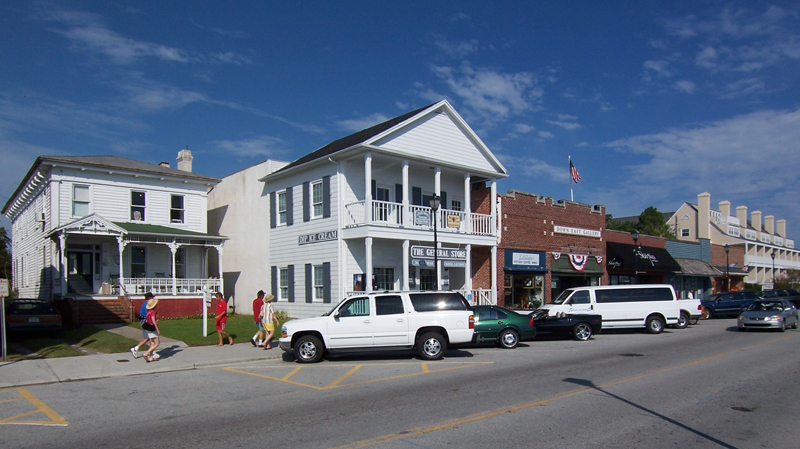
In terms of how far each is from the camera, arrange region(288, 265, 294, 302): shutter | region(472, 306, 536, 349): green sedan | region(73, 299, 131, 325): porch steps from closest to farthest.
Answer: region(472, 306, 536, 349): green sedan, region(73, 299, 131, 325): porch steps, region(288, 265, 294, 302): shutter

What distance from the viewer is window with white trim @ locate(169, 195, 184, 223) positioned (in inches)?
1167

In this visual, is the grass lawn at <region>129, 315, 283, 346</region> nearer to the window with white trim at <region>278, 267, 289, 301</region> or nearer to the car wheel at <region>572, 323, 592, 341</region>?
the window with white trim at <region>278, 267, 289, 301</region>

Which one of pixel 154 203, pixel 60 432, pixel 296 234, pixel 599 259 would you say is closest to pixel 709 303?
pixel 599 259

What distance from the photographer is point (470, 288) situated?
26.9 metres

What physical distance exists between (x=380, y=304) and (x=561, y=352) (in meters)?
5.86

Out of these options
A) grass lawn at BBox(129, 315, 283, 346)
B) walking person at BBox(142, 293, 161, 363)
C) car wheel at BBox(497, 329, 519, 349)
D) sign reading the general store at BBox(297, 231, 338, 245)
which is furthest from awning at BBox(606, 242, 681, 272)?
walking person at BBox(142, 293, 161, 363)

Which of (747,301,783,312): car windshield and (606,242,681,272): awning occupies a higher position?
(606,242,681,272): awning

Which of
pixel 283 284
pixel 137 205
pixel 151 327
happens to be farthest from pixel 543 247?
pixel 151 327

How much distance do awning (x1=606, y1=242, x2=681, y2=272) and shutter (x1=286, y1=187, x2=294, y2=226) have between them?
2103 cm

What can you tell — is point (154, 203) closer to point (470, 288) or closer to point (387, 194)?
point (387, 194)

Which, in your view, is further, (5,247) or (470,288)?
(5,247)

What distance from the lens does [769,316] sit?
22984 millimetres

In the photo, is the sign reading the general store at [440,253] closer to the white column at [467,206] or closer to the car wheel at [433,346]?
the white column at [467,206]

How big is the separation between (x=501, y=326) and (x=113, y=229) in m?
17.1
